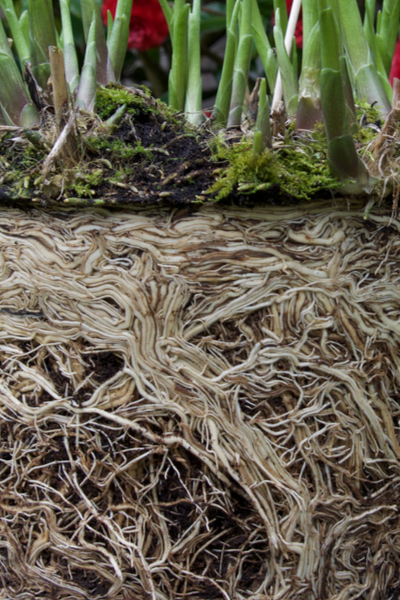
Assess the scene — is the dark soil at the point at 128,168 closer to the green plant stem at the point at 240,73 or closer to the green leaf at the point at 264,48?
the green plant stem at the point at 240,73

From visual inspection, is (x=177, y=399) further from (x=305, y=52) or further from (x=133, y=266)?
(x=305, y=52)

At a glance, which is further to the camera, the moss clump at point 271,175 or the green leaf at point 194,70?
the green leaf at point 194,70

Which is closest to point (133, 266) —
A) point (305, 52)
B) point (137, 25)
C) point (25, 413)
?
point (25, 413)

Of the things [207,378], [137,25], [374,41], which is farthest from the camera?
[137,25]

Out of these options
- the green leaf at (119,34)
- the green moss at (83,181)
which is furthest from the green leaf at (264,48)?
the green moss at (83,181)

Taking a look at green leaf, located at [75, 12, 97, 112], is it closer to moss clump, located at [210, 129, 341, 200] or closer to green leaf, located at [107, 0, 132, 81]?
green leaf, located at [107, 0, 132, 81]

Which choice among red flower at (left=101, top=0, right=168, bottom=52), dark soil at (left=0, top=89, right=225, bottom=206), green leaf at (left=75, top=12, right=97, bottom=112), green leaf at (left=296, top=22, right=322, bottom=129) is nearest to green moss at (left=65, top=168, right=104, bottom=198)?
dark soil at (left=0, top=89, right=225, bottom=206)
